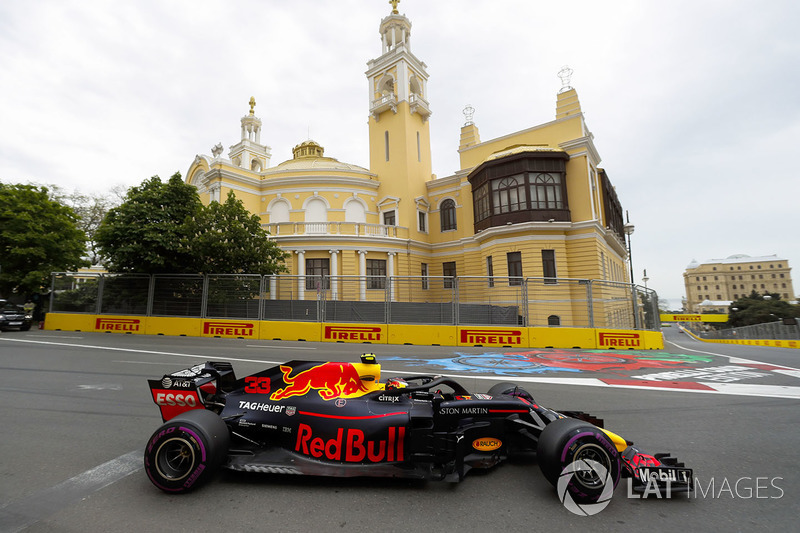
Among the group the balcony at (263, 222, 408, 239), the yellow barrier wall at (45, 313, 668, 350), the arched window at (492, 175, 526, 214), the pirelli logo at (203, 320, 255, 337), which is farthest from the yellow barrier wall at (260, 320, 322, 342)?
the arched window at (492, 175, 526, 214)

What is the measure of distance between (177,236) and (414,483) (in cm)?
1760

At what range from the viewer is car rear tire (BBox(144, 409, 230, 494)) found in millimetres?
2789

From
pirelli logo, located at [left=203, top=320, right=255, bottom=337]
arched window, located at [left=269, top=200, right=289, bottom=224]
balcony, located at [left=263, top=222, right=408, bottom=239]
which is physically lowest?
pirelli logo, located at [left=203, top=320, right=255, bottom=337]

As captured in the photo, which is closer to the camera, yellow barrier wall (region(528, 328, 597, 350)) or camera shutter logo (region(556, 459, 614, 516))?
camera shutter logo (region(556, 459, 614, 516))

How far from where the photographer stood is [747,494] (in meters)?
2.77

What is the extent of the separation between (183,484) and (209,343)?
11337 mm

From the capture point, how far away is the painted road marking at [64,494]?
250cm

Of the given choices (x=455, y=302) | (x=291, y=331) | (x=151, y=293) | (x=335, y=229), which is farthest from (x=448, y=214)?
(x=151, y=293)

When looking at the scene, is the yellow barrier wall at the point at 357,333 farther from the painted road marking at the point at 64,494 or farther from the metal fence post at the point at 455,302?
the painted road marking at the point at 64,494

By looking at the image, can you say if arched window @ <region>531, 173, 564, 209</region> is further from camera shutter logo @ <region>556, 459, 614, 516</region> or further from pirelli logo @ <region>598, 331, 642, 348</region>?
camera shutter logo @ <region>556, 459, 614, 516</region>

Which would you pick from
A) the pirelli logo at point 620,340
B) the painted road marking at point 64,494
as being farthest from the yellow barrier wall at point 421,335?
the painted road marking at point 64,494

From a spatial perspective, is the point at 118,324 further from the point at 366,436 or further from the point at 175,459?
the point at 366,436

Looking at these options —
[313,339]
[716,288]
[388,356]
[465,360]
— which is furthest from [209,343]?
→ [716,288]

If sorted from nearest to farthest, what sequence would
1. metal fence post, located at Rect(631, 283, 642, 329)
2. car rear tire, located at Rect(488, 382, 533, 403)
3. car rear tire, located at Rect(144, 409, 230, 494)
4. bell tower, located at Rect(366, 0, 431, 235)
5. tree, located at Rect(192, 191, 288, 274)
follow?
car rear tire, located at Rect(144, 409, 230, 494) < car rear tire, located at Rect(488, 382, 533, 403) < metal fence post, located at Rect(631, 283, 642, 329) < tree, located at Rect(192, 191, 288, 274) < bell tower, located at Rect(366, 0, 431, 235)
